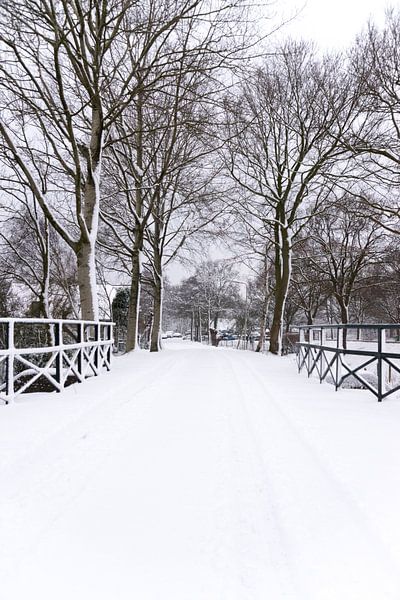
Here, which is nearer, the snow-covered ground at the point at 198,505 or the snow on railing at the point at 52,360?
the snow-covered ground at the point at 198,505

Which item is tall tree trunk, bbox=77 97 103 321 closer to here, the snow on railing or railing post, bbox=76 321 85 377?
the snow on railing

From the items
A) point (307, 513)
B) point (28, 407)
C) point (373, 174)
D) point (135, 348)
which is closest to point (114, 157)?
point (135, 348)

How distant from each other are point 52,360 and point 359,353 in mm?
5647

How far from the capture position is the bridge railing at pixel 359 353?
24.1 feet

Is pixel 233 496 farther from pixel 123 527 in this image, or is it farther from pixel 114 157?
pixel 114 157

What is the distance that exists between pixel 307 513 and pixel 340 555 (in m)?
0.50

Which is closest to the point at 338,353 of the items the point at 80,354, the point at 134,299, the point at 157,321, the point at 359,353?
the point at 359,353

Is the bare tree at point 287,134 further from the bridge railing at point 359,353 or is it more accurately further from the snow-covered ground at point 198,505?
the snow-covered ground at point 198,505

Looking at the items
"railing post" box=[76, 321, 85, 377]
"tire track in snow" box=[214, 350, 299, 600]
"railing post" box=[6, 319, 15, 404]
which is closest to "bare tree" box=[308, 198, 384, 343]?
"railing post" box=[76, 321, 85, 377]

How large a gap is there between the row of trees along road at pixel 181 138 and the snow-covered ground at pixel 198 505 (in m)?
7.68

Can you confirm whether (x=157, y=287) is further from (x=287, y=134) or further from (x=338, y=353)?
(x=338, y=353)

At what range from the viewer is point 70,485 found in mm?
3363

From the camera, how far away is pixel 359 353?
797cm

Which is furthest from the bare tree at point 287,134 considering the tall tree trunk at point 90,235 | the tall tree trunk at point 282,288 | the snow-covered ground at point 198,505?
the snow-covered ground at point 198,505
